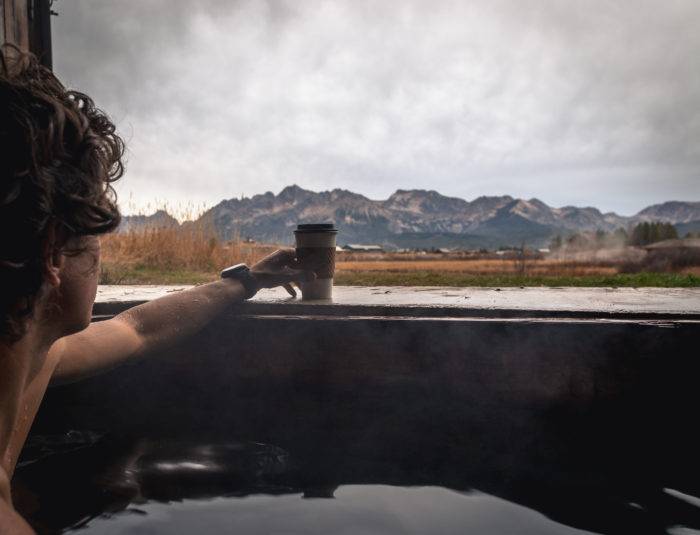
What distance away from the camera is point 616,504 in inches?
60.4

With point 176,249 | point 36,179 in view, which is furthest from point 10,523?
point 176,249

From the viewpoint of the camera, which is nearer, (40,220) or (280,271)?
(40,220)

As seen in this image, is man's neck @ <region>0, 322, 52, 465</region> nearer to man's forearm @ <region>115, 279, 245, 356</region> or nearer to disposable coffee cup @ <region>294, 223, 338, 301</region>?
man's forearm @ <region>115, 279, 245, 356</region>

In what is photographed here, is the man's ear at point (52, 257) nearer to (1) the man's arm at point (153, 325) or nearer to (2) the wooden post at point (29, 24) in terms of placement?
(1) the man's arm at point (153, 325)

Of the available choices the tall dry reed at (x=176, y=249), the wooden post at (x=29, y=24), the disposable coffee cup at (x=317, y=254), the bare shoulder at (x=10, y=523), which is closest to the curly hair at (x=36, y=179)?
the bare shoulder at (x=10, y=523)

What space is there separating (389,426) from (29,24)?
215 inches

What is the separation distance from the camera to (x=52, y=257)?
0.98 m

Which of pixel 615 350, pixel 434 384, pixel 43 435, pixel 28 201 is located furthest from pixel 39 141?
pixel 615 350

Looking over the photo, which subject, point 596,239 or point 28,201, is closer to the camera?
point 28,201

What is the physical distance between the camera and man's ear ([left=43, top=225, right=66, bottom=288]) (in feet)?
3.10

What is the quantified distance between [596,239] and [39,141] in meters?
45.3

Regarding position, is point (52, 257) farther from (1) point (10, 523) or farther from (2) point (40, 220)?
(1) point (10, 523)

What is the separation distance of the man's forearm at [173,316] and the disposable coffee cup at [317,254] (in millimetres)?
354

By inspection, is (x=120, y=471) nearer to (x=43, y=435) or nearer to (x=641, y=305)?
(x=43, y=435)
